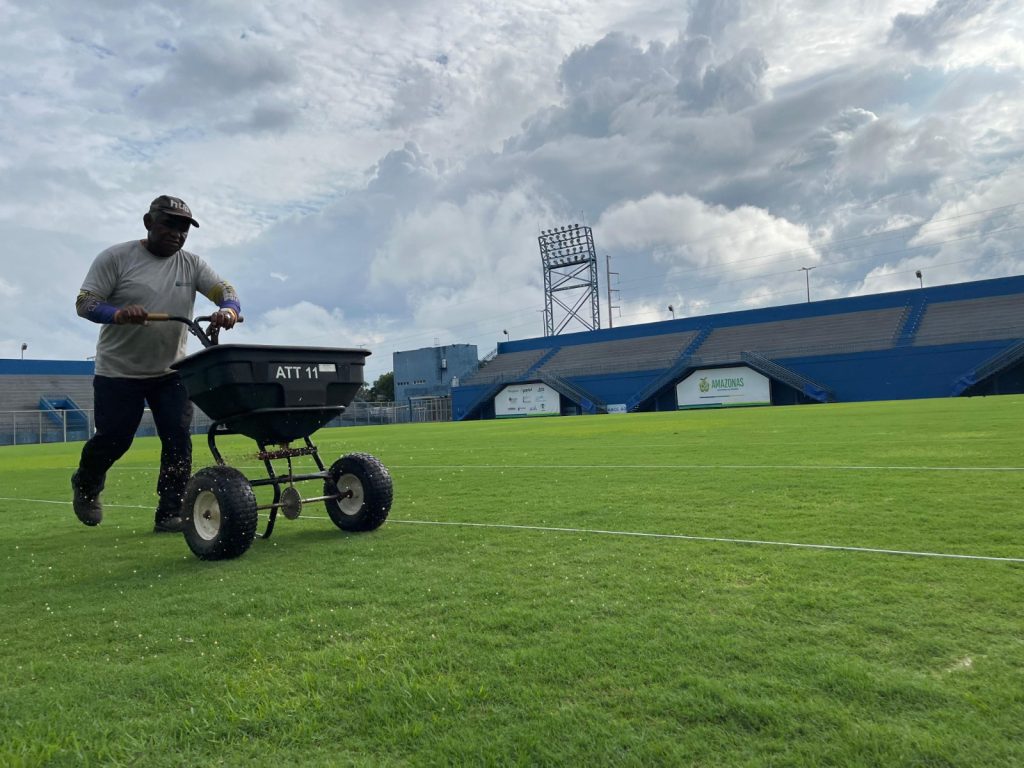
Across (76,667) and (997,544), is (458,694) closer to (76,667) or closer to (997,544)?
(76,667)

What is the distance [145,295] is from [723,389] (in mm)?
46963

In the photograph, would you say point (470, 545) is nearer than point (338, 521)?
A: Yes

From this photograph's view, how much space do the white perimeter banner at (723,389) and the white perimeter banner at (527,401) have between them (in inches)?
378

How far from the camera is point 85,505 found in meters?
5.30

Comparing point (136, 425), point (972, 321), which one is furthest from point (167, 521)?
point (972, 321)

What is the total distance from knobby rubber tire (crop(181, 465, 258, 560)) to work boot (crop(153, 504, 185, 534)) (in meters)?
1.15

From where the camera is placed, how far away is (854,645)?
7.89 ft

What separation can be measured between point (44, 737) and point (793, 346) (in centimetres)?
5091

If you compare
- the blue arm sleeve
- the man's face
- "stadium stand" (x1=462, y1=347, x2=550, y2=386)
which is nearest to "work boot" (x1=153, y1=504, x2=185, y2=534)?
the blue arm sleeve

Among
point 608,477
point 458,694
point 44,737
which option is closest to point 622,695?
point 458,694

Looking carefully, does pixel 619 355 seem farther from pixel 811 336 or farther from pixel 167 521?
pixel 167 521

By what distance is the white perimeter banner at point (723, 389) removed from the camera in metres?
47.3

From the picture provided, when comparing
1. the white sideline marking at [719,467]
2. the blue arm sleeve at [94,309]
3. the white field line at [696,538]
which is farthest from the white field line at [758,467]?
the blue arm sleeve at [94,309]

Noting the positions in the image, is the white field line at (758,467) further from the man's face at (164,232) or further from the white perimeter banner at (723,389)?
the white perimeter banner at (723,389)
